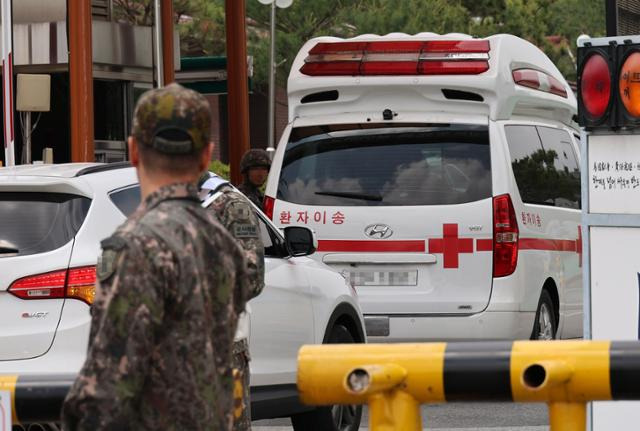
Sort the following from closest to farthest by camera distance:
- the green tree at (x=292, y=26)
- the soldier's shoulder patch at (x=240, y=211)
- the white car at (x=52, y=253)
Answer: the soldier's shoulder patch at (x=240, y=211) → the white car at (x=52, y=253) → the green tree at (x=292, y=26)

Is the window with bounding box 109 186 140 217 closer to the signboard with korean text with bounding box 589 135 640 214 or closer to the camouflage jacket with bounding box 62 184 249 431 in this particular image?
the signboard with korean text with bounding box 589 135 640 214

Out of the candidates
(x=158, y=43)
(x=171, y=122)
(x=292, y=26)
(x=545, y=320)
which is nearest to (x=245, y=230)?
(x=171, y=122)

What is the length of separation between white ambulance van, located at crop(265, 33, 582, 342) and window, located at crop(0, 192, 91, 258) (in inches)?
178

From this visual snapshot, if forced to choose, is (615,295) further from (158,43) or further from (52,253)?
(158,43)

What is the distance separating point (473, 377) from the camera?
486 centimetres

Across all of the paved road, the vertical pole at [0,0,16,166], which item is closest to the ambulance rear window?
the paved road

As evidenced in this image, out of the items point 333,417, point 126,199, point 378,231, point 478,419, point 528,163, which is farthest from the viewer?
point 528,163

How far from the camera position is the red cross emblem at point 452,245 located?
1166 cm

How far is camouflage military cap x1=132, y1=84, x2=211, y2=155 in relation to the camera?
3.95m

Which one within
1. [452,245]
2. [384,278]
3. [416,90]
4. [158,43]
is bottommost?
[384,278]

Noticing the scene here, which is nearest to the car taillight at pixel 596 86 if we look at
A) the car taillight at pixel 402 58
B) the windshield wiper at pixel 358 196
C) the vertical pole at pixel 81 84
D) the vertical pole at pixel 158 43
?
the windshield wiper at pixel 358 196

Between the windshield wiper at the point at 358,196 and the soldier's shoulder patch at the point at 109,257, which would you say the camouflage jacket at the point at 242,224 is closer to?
the soldier's shoulder patch at the point at 109,257

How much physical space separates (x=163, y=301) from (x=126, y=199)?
3949 millimetres

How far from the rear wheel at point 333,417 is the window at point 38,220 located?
249cm
